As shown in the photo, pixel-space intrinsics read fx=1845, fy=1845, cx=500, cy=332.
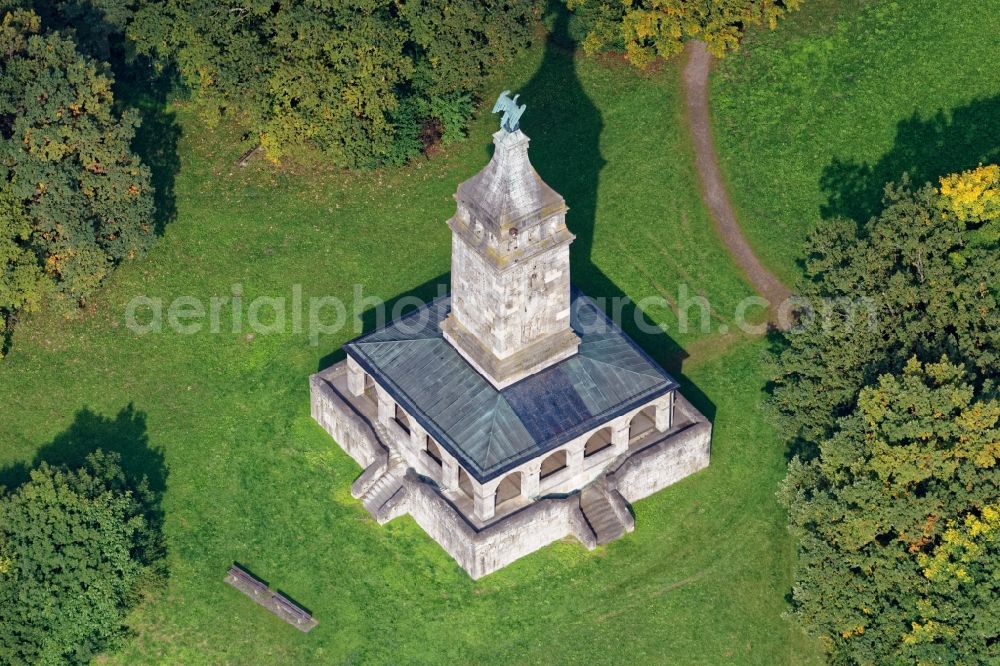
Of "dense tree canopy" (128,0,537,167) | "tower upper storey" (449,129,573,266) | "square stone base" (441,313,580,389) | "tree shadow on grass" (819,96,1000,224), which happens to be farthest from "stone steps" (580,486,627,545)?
"dense tree canopy" (128,0,537,167)

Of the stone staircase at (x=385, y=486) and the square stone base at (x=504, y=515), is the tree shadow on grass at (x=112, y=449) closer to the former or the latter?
the square stone base at (x=504, y=515)

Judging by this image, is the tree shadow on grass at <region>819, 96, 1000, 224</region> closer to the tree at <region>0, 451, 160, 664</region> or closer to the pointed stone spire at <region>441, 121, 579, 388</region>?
the pointed stone spire at <region>441, 121, 579, 388</region>

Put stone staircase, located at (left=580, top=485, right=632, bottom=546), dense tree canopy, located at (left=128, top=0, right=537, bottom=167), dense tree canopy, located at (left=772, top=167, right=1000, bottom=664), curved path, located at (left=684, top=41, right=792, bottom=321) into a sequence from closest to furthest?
dense tree canopy, located at (left=772, top=167, right=1000, bottom=664) → stone staircase, located at (left=580, top=485, right=632, bottom=546) → curved path, located at (left=684, top=41, right=792, bottom=321) → dense tree canopy, located at (left=128, top=0, right=537, bottom=167)

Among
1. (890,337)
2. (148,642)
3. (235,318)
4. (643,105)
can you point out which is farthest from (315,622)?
(643,105)

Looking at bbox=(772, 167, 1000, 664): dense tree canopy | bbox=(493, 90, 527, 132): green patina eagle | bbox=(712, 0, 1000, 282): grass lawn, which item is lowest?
bbox=(772, 167, 1000, 664): dense tree canopy

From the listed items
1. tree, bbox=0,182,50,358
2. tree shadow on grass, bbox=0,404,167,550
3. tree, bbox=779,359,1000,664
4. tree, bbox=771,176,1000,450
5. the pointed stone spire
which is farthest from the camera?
tree, bbox=0,182,50,358

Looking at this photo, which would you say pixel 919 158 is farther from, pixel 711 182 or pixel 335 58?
pixel 335 58

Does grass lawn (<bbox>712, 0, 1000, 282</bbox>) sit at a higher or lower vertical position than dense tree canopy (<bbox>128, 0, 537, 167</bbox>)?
lower
